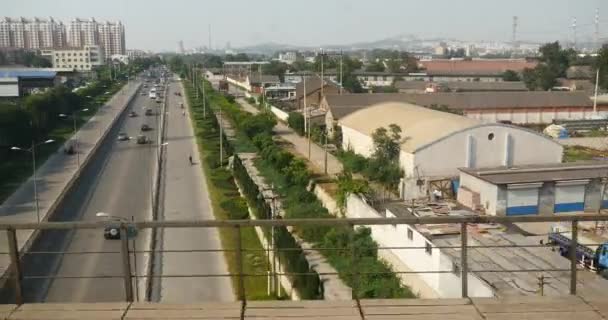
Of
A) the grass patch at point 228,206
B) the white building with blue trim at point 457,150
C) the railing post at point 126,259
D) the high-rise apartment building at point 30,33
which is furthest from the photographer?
the high-rise apartment building at point 30,33

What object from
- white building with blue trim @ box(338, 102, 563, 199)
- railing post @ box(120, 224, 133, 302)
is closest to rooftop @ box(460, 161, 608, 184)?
white building with blue trim @ box(338, 102, 563, 199)

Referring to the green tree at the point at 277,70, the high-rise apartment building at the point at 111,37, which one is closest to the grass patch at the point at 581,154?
the green tree at the point at 277,70

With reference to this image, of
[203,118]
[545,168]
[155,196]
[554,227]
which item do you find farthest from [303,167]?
[203,118]

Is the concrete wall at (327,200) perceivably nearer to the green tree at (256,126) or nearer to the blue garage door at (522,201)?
the blue garage door at (522,201)

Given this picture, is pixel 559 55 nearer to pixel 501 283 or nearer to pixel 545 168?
pixel 545 168

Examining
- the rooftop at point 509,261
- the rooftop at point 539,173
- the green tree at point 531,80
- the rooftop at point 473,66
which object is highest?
the rooftop at point 473,66

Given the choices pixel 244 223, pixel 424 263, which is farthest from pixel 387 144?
pixel 244 223

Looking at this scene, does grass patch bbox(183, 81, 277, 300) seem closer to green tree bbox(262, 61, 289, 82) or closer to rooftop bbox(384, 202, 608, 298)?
rooftop bbox(384, 202, 608, 298)
